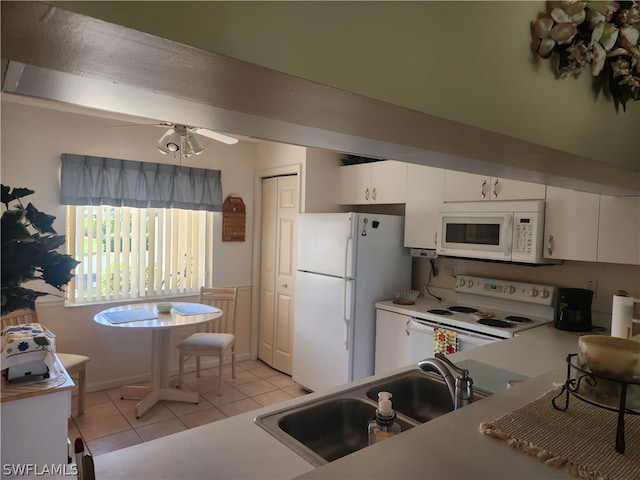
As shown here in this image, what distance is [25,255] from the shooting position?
53 centimetres

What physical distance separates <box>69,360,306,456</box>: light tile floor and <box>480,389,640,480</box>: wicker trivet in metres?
2.70

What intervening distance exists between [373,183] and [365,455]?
3.03 meters

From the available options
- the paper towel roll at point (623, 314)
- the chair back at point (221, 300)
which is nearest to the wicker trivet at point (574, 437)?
the paper towel roll at point (623, 314)

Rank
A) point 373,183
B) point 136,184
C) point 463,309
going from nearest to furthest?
1. point 463,309
2. point 373,183
3. point 136,184

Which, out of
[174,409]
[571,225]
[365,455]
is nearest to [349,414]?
[365,455]

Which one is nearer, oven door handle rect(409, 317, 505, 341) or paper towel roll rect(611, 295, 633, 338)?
paper towel roll rect(611, 295, 633, 338)

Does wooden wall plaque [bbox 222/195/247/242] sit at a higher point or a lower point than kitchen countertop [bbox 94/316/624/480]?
higher

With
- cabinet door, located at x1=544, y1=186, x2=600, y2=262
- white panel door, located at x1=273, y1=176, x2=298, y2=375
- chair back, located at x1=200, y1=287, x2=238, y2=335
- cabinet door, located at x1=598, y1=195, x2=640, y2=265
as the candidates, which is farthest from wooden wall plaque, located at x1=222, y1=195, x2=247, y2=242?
cabinet door, located at x1=598, y1=195, x2=640, y2=265

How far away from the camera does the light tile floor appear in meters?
2.98

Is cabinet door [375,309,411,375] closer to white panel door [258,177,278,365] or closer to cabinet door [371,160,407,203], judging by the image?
cabinet door [371,160,407,203]

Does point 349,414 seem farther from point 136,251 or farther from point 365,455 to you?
point 136,251

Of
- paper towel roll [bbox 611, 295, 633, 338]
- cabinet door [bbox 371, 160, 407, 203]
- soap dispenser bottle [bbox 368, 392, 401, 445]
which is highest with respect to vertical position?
cabinet door [bbox 371, 160, 407, 203]

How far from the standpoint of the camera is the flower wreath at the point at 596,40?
0.84 m

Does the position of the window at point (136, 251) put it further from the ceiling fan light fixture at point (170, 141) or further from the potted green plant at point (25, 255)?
the potted green plant at point (25, 255)
